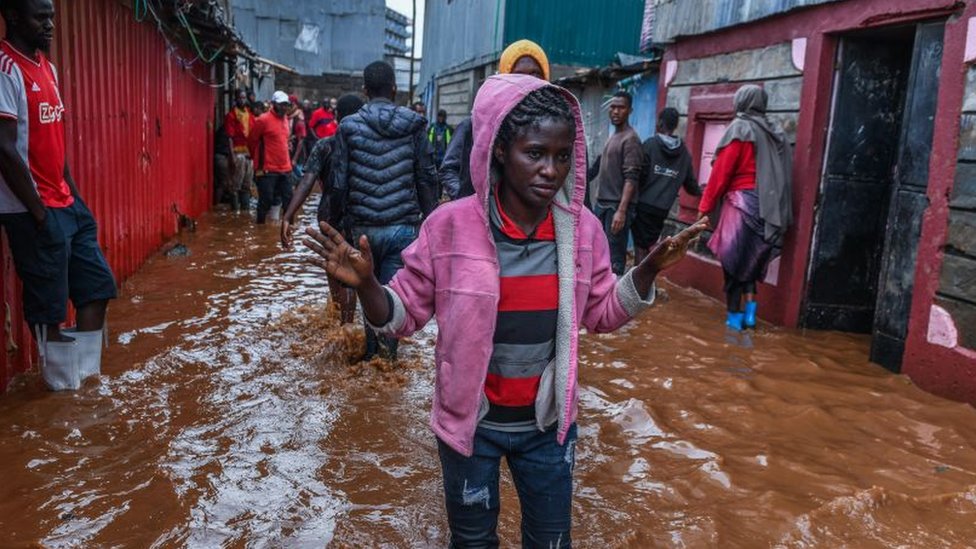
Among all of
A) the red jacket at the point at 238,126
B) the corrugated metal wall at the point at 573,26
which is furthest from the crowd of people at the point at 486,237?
the corrugated metal wall at the point at 573,26

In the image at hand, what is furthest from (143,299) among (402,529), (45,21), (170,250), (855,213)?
(855,213)

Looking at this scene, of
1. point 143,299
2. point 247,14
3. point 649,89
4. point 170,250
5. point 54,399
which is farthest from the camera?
point 247,14

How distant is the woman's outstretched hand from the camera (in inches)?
86.3

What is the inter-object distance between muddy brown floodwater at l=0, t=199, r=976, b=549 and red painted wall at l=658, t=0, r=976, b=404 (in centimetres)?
30

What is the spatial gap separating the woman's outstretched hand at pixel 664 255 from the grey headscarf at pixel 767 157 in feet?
14.9

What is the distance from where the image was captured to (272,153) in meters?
11.2

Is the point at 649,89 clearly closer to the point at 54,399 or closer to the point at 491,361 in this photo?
the point at 54,399

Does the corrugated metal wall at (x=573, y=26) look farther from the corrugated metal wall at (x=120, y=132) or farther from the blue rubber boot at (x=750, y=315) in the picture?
the blue rubber boot at (x=750, y=315)

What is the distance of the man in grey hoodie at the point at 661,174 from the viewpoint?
296 inches

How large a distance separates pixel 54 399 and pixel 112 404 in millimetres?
323

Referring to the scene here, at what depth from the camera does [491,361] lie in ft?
7.33

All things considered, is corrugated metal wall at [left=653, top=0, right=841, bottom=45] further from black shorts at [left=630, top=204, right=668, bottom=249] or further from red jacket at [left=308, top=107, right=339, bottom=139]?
red jacket at [left=308, top=107, right=339, bottom=139]

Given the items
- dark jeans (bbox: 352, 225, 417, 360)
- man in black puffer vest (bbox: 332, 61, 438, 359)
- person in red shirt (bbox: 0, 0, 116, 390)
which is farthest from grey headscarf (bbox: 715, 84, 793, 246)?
person in red shirt (bbox: 0, 0, 116, 390)

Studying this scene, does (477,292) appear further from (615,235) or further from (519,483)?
(615,235)
